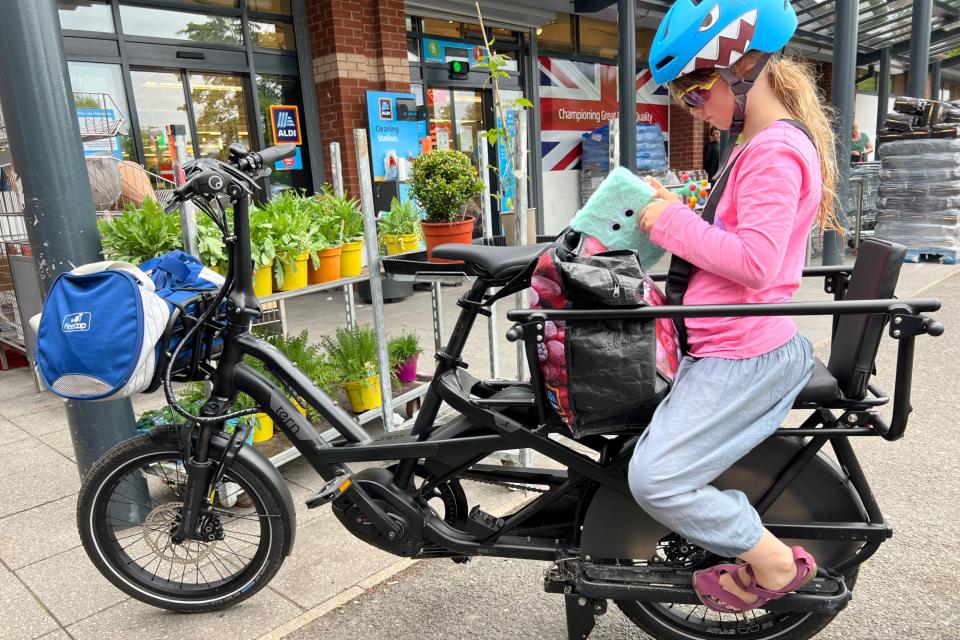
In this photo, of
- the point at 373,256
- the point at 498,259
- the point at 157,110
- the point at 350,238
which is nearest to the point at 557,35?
the point at 157,110

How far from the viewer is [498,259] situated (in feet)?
7.26

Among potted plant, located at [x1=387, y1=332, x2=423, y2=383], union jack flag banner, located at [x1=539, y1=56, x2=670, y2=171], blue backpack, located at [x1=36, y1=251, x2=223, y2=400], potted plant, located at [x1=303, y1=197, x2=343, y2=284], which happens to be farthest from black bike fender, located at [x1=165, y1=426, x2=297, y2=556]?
union jack flag banner, located at [x1=539, y1=56, x2=670, y2=171]

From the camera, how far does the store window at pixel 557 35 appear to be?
11.6m

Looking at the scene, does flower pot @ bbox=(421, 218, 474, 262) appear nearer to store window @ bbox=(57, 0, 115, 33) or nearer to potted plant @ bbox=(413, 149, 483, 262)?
potted plant @ bbox=(413, 149, 483, 262)

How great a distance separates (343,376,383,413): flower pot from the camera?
405 cm

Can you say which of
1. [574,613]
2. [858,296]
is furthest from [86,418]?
[858,296]

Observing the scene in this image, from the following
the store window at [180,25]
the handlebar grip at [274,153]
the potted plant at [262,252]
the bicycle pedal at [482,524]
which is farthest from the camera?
the store window at [180,25]

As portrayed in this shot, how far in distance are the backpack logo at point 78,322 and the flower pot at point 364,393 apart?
1850mm

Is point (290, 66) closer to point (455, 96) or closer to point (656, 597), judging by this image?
point (455, 96)

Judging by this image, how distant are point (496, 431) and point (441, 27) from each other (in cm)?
888

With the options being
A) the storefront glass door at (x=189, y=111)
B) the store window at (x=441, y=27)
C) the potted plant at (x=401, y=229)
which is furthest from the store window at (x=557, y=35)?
the potted plant at (x=401, y=229)

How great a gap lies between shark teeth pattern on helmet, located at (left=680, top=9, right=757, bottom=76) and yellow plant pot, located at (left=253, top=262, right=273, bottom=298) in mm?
2180

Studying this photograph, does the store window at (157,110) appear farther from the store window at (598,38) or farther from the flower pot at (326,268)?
the store window at (598,38)

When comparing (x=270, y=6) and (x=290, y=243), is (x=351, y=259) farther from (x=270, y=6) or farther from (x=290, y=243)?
(x=270, y=6)
